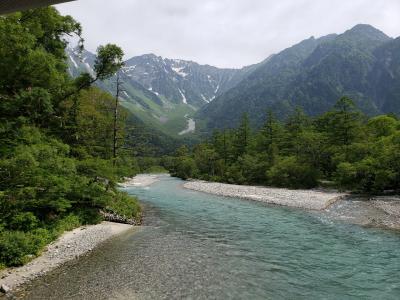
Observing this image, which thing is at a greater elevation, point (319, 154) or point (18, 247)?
point (319, 154)

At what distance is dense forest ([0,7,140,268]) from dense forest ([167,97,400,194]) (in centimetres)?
3423

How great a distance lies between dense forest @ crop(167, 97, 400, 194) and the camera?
44.3 m

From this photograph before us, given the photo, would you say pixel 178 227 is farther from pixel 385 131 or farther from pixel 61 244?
pixel 385 131

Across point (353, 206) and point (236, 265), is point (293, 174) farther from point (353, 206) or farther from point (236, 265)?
point (236, 265)

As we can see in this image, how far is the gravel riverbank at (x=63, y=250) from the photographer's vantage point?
12.9 metres

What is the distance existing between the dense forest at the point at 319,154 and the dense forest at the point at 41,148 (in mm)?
34233

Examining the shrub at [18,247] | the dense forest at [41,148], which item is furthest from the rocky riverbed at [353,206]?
the shrub at [18,247]

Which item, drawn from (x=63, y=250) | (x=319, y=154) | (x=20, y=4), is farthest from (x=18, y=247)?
(x=319, y=154)

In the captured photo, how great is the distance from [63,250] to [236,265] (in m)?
9.36

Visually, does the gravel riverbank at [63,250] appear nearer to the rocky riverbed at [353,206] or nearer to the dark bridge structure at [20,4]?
the dark bridge structure at [20,4]

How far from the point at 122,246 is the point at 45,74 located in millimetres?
10948

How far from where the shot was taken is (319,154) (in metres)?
59.1

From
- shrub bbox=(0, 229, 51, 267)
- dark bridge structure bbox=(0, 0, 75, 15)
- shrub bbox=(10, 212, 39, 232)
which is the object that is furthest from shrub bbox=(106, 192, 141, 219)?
dark bridge structure bbox=(0, 0, 75, 15)

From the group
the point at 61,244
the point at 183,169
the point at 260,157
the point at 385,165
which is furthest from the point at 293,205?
the point at 183,169
